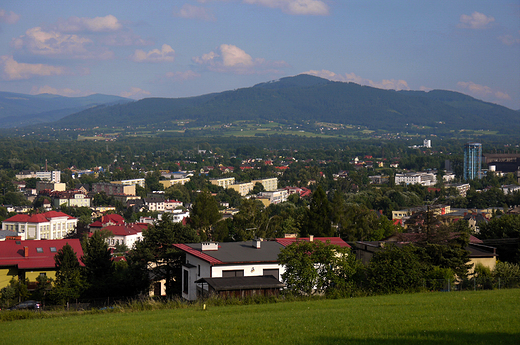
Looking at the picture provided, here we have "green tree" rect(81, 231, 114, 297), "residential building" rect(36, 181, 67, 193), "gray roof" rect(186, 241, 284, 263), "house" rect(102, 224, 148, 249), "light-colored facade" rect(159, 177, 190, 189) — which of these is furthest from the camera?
"light-colored facade" rect(159, 177, 190, 189)

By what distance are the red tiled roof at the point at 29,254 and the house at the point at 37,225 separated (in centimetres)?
3477

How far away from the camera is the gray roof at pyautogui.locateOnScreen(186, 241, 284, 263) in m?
20.8

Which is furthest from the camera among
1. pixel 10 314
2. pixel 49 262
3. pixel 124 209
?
pixel 124 209

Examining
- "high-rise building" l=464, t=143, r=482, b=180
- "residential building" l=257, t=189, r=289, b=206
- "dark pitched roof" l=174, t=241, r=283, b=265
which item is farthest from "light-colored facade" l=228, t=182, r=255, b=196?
"dark pitched roof" l=174, t=241, r=283, b=265

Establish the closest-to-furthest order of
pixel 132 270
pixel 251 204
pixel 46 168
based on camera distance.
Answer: pixel 132 270 < pixel 251 204 < pixel 46 168

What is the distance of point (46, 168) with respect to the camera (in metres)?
159

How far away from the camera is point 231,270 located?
20.3 meters

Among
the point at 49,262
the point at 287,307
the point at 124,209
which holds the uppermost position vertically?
the point at 287,307

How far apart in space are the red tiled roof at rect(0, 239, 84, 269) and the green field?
13690 millimetres

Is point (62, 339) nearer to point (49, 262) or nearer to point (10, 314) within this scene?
point (10, 314)

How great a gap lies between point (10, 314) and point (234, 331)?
7020 millimetres

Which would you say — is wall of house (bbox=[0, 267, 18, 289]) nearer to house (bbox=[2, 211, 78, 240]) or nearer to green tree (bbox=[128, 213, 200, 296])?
green tree (bbox=[128, 213, 200, 296])

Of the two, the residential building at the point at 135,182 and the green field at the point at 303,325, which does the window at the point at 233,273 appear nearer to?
the green field at the point at 303,325

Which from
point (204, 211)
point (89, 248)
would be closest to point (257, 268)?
point (89, 248)
